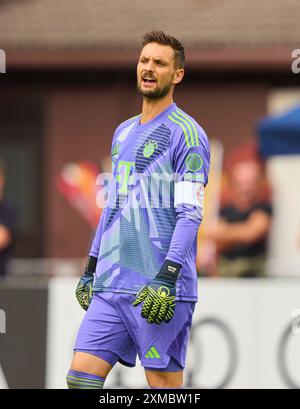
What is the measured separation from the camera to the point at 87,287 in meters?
6.70

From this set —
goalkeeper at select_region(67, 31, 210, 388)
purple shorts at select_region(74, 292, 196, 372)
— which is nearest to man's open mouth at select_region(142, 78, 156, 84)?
goalkeeper at select_region(67, 31, 210, 388)

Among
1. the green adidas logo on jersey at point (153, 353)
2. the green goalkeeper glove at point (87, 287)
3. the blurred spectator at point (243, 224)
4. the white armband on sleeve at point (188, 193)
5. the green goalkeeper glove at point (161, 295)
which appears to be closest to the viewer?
the green goalkeeper glove at point (161, 295)

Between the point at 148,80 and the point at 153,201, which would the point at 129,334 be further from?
the point at 148,80

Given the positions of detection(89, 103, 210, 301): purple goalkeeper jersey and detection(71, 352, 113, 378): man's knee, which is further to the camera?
detection(71, 352, 113, 378): man's knee

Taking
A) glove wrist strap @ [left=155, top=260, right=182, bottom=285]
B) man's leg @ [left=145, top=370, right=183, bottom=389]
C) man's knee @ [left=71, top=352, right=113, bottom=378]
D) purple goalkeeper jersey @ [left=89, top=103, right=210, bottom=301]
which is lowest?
man's leg @ [left=145, top=370, right=183, bottom=389]

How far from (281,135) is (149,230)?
639cm

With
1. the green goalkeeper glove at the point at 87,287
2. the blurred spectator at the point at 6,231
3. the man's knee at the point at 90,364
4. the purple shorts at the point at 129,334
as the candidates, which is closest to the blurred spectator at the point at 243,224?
the blurred spectator at the point at 6,231

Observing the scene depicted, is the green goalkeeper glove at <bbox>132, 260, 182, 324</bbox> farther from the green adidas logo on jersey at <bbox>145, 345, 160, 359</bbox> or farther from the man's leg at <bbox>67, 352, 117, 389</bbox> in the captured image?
the man's leg at <bbox>67, 352, 117, 389</bbox>

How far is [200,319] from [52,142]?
7361mm

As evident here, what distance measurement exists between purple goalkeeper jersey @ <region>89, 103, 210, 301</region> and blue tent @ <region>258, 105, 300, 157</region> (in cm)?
615

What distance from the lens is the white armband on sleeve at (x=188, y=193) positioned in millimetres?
6246

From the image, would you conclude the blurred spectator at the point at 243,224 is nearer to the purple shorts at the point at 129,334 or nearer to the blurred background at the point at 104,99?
the blurred background at the point at 104,99

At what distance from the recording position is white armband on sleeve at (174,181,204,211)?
625cm

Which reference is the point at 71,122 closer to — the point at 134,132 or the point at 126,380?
the point at 126,380
